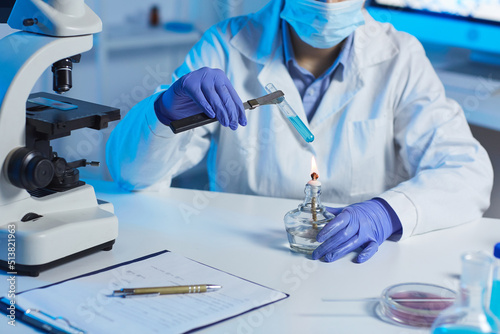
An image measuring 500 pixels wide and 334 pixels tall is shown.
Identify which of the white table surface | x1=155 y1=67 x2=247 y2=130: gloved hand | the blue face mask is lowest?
the white table surface

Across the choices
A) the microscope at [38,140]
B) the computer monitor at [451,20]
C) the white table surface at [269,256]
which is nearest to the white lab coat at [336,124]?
the white table surface at [269,256]

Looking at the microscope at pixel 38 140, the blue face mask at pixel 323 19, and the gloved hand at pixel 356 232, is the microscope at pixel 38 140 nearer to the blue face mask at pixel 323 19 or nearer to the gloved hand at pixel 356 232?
the gloved hand at pixel 356 232

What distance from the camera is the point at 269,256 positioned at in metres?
1.28

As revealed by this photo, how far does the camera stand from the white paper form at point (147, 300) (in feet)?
3.21

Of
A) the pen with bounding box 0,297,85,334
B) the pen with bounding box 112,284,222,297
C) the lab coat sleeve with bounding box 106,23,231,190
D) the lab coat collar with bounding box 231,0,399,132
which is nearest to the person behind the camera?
the pen with bounding box 0,297,85,334

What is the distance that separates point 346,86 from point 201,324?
1.10 metres

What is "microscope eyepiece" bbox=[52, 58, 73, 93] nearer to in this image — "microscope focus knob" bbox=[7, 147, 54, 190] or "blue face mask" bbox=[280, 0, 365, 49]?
"microscope focus knob" bbox=[7, 147, 54, 190]

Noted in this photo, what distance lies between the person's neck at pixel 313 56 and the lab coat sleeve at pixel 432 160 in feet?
0.72

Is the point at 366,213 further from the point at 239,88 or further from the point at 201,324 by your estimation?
the point at 239,88

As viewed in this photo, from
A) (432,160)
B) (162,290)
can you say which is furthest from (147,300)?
(432,160)

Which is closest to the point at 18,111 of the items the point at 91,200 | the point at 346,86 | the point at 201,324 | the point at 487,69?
the point at 91,200

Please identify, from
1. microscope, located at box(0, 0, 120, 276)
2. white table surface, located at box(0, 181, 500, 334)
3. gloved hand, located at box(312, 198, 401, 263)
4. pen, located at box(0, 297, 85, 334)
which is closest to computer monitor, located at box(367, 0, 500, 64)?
white table surface, located at box(0, 181, 500, 334)

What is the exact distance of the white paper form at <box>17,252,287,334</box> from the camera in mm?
978

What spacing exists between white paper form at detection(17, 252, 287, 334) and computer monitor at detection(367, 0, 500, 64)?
5.85ft
